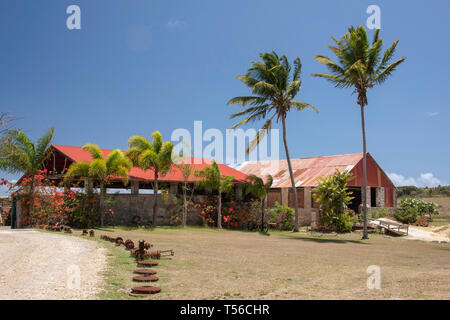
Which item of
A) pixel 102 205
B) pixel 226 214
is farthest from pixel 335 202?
pixel 102 205

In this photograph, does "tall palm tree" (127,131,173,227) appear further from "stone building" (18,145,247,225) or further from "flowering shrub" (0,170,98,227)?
"flowering shrub" (0,170,98,227)

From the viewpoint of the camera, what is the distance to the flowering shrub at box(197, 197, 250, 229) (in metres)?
27.0

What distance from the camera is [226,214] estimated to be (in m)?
27.3

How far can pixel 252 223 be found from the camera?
27031 millimetres

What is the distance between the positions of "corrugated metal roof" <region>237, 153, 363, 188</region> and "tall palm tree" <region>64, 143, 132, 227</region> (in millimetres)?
15033

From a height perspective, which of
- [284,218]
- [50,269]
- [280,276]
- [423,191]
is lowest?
[280,276]

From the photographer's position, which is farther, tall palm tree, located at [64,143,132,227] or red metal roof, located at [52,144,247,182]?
red metal roof, located at [52,144,247,182]

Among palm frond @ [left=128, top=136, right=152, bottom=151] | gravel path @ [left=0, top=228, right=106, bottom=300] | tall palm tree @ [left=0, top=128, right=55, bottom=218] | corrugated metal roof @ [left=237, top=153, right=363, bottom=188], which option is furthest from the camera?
corrugated metal roof @ [left=237, top=153, right=363, bottom=188]

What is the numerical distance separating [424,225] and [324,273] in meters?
21.8

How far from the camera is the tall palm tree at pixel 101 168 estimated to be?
70.8 ft

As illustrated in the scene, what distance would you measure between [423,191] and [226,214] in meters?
49.1

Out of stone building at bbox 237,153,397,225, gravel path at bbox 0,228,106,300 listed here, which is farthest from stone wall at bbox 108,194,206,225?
gravel path at bbox 0,228,106,300

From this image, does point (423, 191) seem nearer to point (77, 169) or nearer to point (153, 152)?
point (153, 152)
